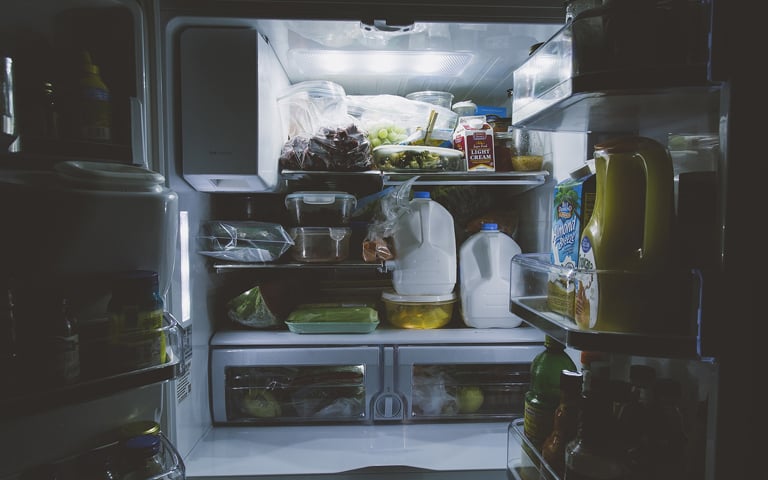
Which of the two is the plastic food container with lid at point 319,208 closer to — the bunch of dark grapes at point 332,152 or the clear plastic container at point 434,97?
the bunch of dark grapes at point 332,152

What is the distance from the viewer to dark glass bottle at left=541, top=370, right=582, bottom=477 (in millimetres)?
784

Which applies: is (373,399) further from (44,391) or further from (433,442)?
(44,391)

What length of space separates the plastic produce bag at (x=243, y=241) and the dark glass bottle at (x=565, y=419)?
100 cm

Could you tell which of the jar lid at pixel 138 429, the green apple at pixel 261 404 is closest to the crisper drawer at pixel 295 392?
the green apple at pixel 261 404

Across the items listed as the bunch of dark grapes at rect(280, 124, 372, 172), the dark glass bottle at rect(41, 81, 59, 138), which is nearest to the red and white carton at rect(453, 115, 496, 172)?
the bunch of dark grapes at rect(280, 124, 372, 172)

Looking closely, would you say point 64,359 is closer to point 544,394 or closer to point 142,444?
point 142,444

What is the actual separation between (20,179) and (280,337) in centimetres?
92

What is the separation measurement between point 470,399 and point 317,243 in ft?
2.53

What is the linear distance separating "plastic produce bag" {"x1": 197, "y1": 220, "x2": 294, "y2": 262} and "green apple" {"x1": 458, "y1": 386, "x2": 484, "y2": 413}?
0.80m

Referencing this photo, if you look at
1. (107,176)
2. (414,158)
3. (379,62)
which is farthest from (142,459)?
(379,62)

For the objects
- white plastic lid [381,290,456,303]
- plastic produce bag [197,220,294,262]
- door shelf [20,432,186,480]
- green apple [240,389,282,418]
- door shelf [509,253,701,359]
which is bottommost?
green apple [240,389,282,418]

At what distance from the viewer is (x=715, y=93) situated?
684 mm

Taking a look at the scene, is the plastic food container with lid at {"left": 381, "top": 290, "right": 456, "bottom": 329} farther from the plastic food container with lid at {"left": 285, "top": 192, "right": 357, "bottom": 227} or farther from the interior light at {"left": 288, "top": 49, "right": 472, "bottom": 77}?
the interior light at {"left": 288, "top": 49, "right": 472, "bottom": 77}

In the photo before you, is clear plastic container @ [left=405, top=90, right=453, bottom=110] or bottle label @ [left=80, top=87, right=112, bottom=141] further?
clear plastic container @ [left=405, top=90, right=453, bottom=110]
